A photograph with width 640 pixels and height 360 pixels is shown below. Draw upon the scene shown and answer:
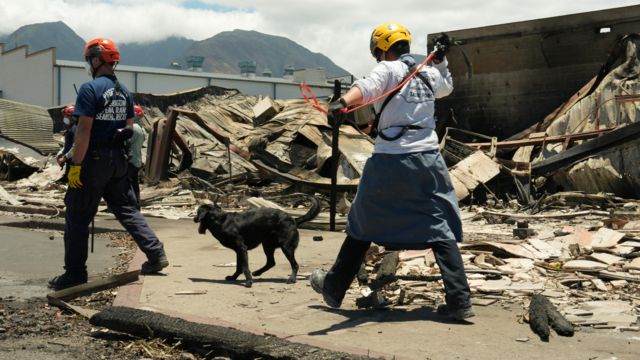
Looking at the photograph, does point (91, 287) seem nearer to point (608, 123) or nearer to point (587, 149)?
point (587, 149)

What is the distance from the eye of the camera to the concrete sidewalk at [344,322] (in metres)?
4.46

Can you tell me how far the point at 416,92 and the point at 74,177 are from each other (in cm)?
289

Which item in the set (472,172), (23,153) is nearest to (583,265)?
(472,172)

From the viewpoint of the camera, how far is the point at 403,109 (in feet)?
17.4

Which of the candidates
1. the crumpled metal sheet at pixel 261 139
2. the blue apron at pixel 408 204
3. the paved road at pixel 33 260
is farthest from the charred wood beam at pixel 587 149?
the blue apron at pixel 408 204

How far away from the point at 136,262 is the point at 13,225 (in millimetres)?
5747

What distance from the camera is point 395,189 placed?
5.21 meters

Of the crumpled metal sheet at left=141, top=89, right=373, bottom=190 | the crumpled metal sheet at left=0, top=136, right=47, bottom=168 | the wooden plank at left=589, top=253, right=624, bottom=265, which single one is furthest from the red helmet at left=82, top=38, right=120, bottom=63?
the crumpled metal sheet at left=0, top=136, right=47, bottom=168

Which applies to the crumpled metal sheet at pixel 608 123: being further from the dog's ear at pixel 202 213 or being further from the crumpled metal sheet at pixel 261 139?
the dog's ear at pixel 202 213

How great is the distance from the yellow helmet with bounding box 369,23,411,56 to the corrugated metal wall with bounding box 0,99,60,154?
21.7 m

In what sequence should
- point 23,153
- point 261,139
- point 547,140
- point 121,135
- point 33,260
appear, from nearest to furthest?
point 121,135 < point 33,260 < point 547,140 < point 261,139 < point 23,153

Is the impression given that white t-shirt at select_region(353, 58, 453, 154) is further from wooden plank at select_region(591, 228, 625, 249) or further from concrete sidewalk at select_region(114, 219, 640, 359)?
wooden plank at select_region(591, 228, 625, 249)

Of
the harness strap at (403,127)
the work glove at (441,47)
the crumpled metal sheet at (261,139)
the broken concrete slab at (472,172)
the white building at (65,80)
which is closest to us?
the harness strap at (403,127)

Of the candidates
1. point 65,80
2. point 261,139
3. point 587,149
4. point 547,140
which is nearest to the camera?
point 587,149
